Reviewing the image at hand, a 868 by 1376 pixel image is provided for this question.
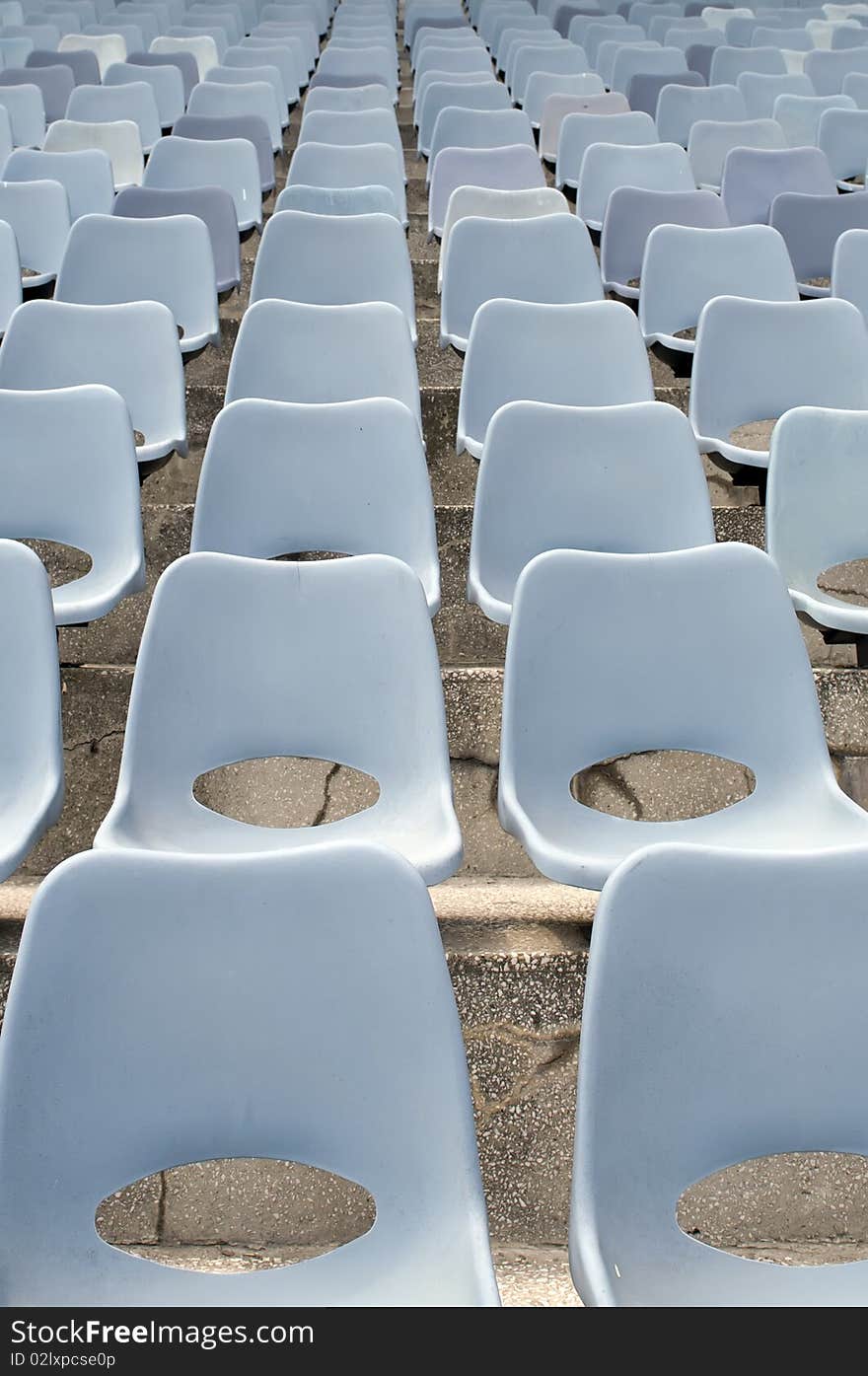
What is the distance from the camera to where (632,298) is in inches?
147

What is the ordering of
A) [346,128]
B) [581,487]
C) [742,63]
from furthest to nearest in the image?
[742,63] < [346,128] < [581,487]

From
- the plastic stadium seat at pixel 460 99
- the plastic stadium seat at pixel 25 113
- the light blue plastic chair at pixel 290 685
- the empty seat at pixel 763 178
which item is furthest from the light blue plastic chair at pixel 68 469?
the plastic stadium seat at pixel 460 99

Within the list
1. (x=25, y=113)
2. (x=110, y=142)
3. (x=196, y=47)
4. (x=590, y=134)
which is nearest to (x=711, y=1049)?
(x=590, y=134)

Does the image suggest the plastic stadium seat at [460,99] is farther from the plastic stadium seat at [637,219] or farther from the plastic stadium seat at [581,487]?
the plastic stadium seat at [581,487]

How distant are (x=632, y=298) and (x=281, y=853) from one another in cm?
297

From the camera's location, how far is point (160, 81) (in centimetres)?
550

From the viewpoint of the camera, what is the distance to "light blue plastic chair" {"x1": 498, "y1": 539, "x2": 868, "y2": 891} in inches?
A: 68.1

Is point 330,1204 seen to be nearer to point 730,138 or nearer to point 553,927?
point 553,927

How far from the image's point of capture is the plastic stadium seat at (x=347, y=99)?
5.16 meters

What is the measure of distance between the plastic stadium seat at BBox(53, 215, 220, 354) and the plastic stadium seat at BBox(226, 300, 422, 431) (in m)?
0.61

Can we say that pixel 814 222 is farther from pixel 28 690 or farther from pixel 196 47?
pixel 196 47

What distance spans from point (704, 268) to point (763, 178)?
1.07 m

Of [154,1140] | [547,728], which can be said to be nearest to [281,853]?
[154,1140]

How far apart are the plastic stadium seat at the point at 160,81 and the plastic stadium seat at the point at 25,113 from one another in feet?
1.90
